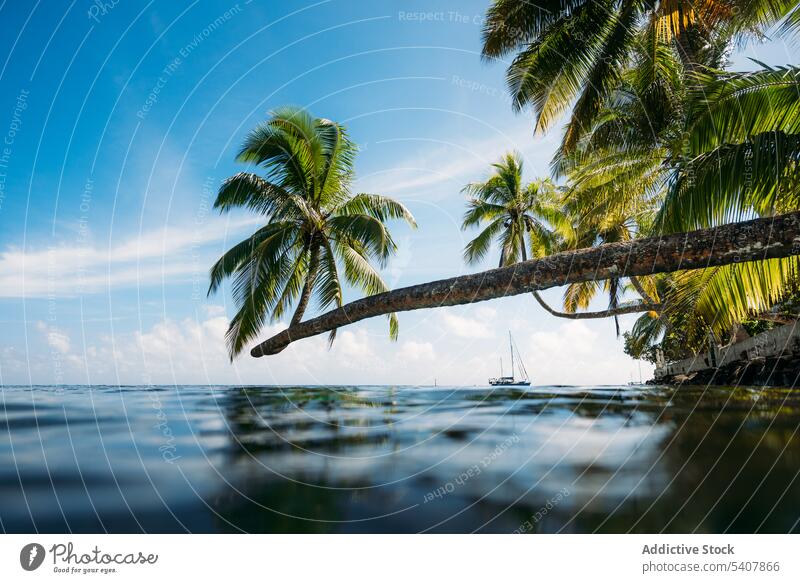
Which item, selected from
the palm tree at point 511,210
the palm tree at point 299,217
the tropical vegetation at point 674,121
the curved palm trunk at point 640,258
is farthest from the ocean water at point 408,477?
the palm tree at point 511,210

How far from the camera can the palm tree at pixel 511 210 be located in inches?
763

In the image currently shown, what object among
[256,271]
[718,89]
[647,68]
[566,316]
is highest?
[647,68]

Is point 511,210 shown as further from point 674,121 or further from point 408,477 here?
point 408,477

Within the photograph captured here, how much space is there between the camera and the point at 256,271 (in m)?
7.92

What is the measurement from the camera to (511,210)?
19766 mm

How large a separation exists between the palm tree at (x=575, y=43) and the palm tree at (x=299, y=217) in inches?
169

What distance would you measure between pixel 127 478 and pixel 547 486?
9.13ft

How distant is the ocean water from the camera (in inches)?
81.4

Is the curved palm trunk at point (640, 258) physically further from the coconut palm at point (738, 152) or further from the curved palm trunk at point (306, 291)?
the curved palm trunk at point (306, 291)

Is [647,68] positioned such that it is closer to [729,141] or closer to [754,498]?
[729,141]

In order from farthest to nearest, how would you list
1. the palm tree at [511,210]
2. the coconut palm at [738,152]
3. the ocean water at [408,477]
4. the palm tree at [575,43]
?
the palm tree at [511,210] → the palm tree at [575,43] → the coconut palm at [738,152] → the ocean water at [408,477]

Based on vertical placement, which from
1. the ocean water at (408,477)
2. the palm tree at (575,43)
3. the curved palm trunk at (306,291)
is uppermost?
the palm tree at (575,43)

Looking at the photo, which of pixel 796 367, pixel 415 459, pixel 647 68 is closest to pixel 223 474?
pixel 415 459

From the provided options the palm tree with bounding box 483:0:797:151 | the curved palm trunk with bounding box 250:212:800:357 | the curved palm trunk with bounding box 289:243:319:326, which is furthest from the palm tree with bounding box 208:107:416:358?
the curved palm trunk with bounding box 250:212:800:357
